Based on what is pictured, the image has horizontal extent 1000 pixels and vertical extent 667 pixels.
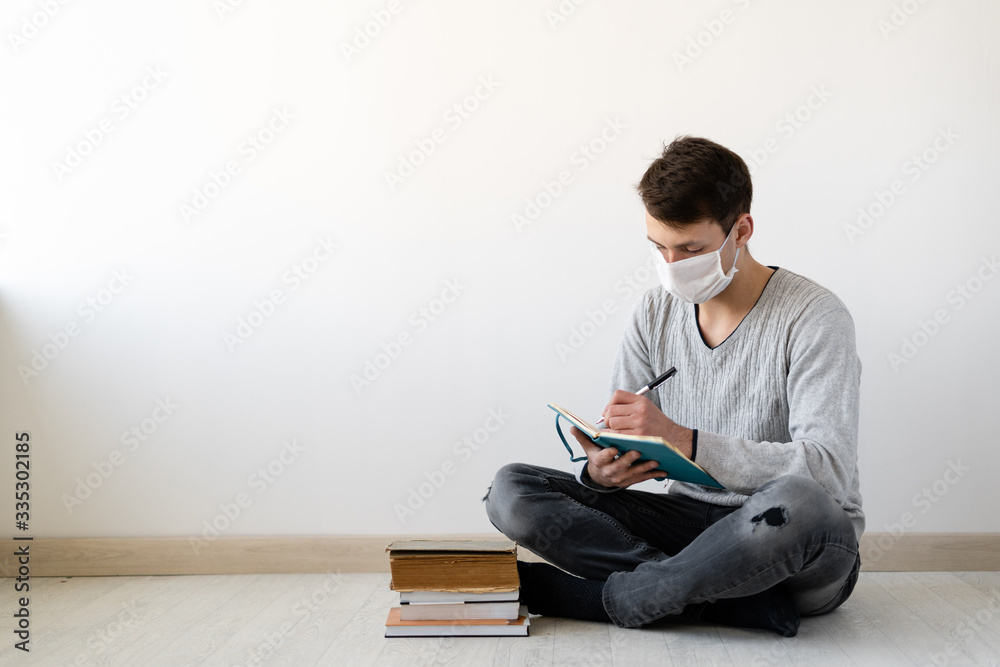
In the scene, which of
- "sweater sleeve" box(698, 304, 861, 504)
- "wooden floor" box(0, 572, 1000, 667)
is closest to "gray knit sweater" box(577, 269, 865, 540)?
"sweater sleeve" box(698, 304, 861, 504)

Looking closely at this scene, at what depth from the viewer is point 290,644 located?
5.37 feet

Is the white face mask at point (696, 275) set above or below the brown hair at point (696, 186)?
below

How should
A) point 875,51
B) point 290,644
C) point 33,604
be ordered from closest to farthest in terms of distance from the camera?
point 290,644 → point 33,604 → point 875,51

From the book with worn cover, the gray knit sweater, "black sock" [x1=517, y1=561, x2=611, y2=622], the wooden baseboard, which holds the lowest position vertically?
the wooden baseboard

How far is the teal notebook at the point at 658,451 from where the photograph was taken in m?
1.45

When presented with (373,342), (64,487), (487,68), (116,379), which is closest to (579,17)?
(487,68)

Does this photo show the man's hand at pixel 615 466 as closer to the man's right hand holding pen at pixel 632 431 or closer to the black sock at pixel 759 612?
the man's right hand holding pen at pixel 632 431

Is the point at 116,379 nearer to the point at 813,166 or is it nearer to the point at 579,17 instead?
the point at 579,17

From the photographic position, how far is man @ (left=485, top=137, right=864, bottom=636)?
1.49 metres

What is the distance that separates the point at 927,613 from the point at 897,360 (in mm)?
669

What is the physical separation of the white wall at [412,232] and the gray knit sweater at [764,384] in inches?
16.4

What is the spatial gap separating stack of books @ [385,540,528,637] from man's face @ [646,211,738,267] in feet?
2.08

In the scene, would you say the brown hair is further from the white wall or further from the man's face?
the white wall

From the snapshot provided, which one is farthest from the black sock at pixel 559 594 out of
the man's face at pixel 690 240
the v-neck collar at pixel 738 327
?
the man's face at pixel 690 240
